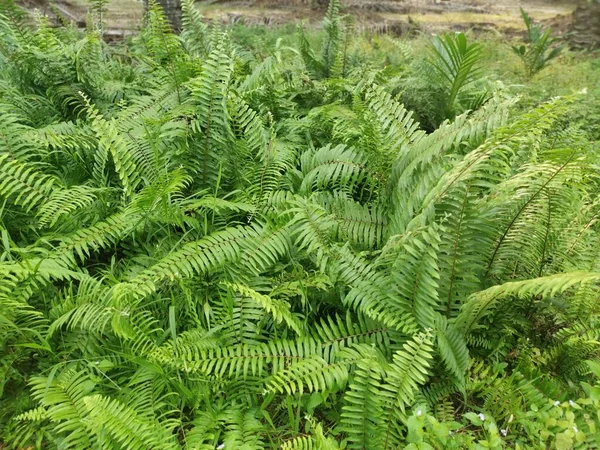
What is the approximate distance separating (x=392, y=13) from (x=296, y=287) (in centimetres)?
1256

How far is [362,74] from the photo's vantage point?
4402 mm

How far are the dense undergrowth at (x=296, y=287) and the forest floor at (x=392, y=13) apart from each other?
7555 mm

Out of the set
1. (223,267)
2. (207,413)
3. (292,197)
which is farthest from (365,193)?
(207,413)

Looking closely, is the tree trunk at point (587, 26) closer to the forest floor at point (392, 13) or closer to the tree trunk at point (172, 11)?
the forest floor at point (392, 13)

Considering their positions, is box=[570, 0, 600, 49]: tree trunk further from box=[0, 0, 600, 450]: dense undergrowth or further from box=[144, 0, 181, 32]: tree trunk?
box=[144, 0, 181, 32]: tree trunk

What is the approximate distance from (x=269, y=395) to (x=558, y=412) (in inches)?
46.7

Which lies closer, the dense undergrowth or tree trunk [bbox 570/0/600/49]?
the dense undergrowth

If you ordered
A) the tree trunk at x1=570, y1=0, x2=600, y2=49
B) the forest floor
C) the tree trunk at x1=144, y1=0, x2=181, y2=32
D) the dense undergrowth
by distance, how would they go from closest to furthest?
1. the dense undergrowth
2. the tree trunk at x1=144, y1=0, x2=181, y2=32
3. the tree trunk at x1=570, y1=0, x2=600, y2=49
4. the forest floor

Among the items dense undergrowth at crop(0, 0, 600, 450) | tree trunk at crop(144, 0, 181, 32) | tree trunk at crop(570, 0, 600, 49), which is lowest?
dense undergrowth at crop(0, 0, 600, 450)

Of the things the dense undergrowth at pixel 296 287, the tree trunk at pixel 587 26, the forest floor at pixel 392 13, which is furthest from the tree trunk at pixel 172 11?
the tree trunk at pixel 587 26

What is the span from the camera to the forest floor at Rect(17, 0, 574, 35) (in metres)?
10.4

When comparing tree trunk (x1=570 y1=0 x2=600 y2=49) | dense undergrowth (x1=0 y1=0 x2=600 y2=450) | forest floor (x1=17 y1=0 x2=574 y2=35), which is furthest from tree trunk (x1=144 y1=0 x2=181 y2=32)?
tree trunk (x1=570 y1=0 x2=600 y2=49)

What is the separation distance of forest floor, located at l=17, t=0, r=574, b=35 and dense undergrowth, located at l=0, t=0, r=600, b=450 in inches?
297

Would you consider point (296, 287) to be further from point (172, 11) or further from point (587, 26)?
point (587, 26)
